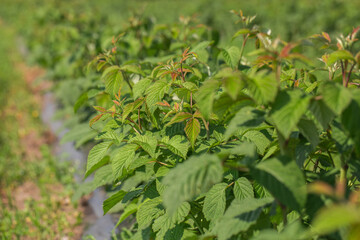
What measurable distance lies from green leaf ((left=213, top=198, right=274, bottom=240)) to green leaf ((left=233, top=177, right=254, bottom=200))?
7.6 inches

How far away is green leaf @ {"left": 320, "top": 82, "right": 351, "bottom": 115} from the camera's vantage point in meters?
0.88

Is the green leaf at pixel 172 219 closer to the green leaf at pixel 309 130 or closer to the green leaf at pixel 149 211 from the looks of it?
the green leaf at pixel 149 211

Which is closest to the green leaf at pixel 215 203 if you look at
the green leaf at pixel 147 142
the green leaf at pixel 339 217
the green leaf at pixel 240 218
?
the green leaf at pixel 240 218

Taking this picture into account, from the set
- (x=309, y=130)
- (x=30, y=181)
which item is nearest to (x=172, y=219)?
(x=309, y=130)

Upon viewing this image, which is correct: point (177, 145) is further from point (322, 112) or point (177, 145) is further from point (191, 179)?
point (322, 112)

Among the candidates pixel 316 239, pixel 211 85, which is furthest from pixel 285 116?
pixel 316 239

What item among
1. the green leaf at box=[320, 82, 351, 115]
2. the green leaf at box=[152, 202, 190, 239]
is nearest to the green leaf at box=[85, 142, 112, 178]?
the green leaf at box=[152, 202, 190, 239]

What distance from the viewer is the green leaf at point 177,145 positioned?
1.36 meters

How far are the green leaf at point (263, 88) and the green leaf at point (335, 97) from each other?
137 millimetres

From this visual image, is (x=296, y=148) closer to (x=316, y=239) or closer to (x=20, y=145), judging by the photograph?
(x=316, y=239)

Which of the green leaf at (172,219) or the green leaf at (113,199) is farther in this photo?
the green leaf at (113,199)

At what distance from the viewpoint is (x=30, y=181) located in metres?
3.36

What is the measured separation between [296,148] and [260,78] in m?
0.38

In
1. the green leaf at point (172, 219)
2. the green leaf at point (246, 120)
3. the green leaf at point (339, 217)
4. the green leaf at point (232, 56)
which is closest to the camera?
the green leaf at point (339, 217)
